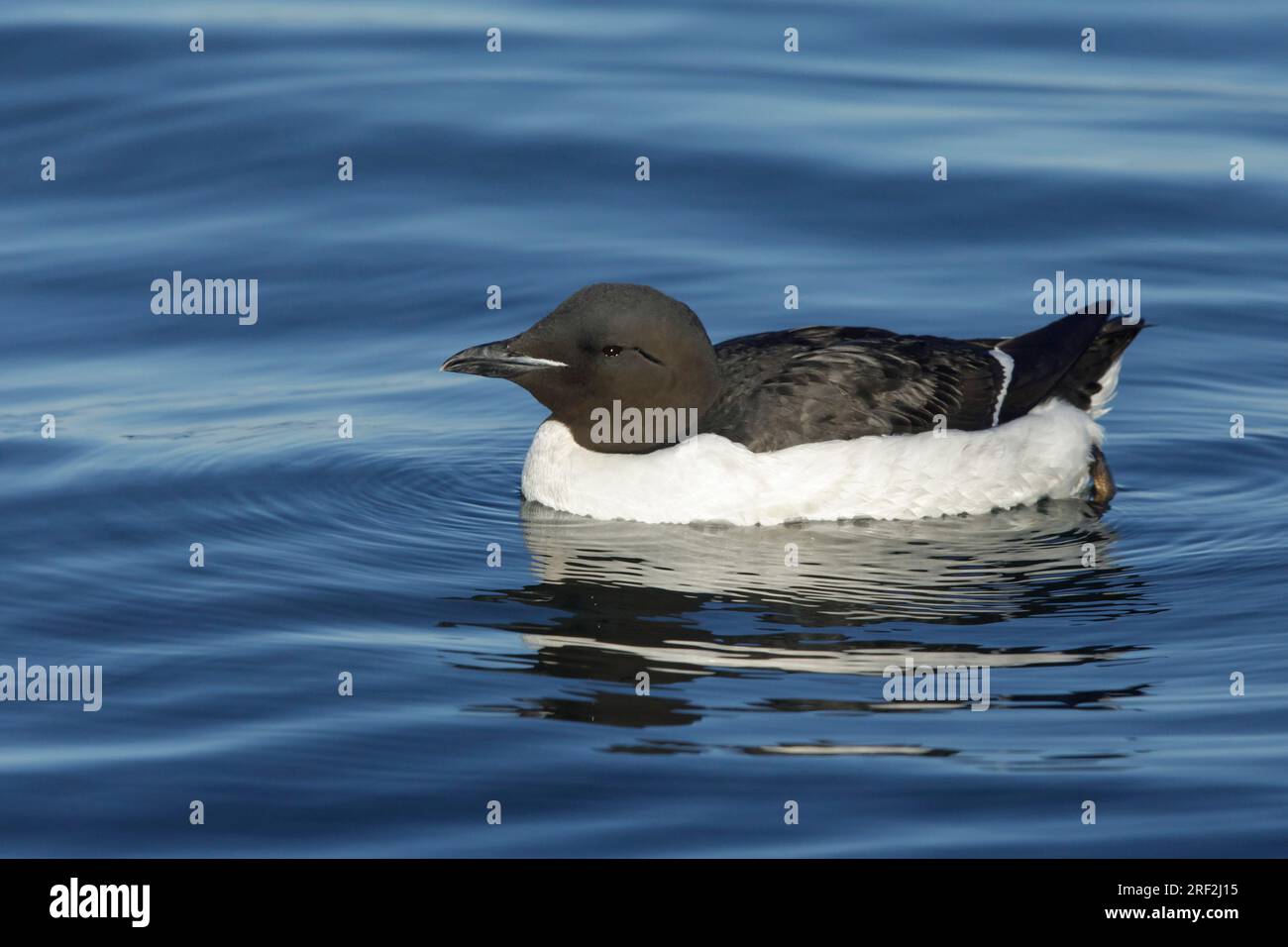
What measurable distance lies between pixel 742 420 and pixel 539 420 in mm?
2445

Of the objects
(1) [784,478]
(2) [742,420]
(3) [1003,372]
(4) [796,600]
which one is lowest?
(4) [796,600]

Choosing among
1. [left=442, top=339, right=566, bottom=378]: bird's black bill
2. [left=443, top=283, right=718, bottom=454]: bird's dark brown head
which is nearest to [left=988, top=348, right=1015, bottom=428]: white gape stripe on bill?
[left=443, top=283, right=718, bottom=454]: bird's dark brown head

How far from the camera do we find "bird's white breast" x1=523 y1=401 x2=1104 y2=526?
1049cm

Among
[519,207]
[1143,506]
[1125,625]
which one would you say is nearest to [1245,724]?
[1125,625]

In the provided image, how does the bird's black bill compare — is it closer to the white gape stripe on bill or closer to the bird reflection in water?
the bird reflection in water

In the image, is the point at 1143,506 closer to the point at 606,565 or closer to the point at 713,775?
the point at 606,565

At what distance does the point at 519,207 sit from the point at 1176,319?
5132 millimetres

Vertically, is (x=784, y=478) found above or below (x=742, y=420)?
below

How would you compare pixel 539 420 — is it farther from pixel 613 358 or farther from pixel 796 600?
pixel 796 600

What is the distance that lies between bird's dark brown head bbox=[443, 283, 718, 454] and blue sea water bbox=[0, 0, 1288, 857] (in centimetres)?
70

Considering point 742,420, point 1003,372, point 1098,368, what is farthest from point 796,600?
point 1098,368

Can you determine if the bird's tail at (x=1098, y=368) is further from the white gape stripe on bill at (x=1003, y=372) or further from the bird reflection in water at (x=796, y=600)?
the bird reflection in water at (x=796, y=600)

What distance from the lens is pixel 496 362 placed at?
1039cm

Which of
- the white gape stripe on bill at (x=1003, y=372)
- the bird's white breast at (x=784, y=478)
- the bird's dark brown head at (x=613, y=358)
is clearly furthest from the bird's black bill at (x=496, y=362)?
the white gape stripe on bill at (x=1003, y=372)
